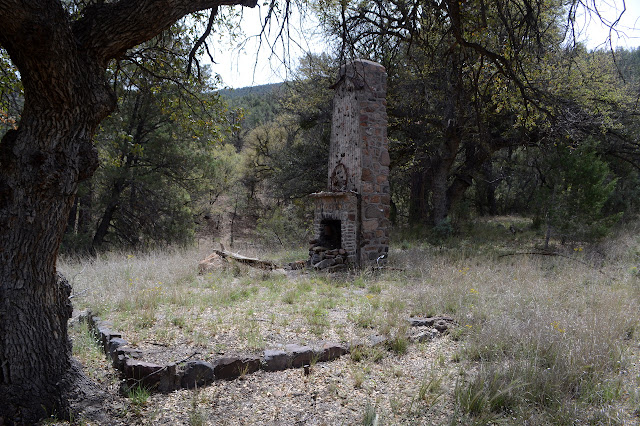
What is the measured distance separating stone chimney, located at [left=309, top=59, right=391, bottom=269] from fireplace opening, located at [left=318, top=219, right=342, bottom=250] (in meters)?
0.46

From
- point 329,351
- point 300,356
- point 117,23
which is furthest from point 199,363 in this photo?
point 117,23

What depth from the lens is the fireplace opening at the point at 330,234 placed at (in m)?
10.6

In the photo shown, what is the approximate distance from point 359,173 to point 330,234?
6.91ft

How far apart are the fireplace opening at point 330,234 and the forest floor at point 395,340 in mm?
2372

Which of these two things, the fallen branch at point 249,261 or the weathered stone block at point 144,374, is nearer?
the weathered stone block at point 144,374

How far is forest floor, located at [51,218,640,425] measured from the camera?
3361 millimetres

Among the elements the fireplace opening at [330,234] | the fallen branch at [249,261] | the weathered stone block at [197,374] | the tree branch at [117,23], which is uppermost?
the tree branch at [117,23]

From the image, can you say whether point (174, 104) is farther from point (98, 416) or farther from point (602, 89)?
point (602, 89)

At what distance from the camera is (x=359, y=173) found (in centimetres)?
956

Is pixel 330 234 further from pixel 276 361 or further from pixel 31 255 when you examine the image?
pixel 31 255

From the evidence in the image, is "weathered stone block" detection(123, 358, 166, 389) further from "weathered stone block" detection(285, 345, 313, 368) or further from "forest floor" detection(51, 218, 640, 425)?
"weathered stone block" detection(285, 345, 313, 368)

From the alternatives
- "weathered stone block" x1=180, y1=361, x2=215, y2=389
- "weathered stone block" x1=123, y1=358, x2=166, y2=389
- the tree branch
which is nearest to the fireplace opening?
"weathered stone block" x1=180, y1=361, x2=215, y2=389

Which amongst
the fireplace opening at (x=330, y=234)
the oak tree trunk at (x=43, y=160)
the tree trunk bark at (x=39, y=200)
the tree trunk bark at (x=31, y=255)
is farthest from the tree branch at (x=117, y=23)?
the fireplace opening at (x=330, y=234)

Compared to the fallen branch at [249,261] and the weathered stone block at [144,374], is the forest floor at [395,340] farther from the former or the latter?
the fallen branch at [249,261]
